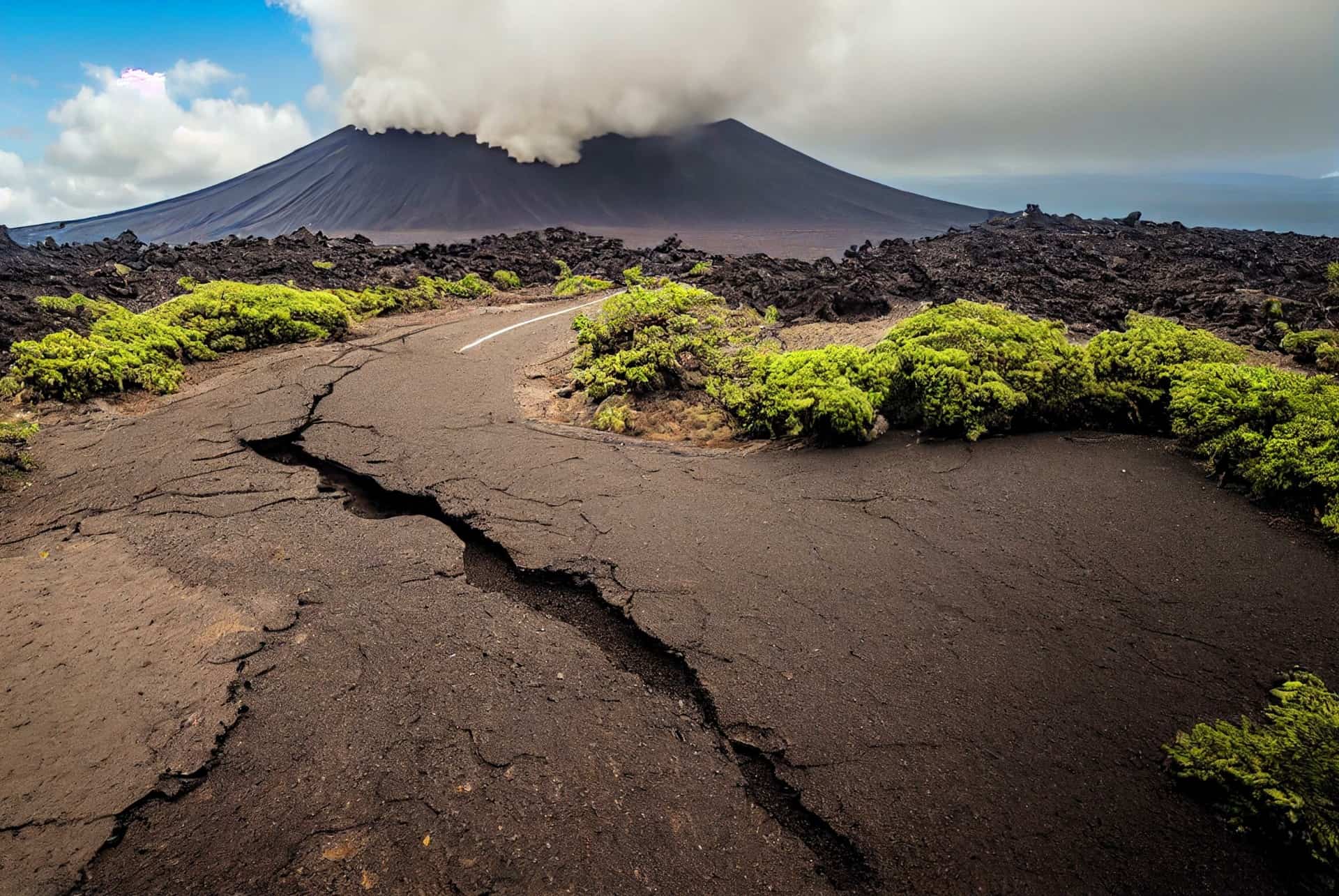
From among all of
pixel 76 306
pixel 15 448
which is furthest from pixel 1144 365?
pixel 76 306

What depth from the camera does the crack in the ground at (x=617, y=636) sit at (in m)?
2.44

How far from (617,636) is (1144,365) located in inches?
218

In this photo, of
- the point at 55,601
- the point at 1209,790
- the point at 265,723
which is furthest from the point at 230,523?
the point at 1209,790

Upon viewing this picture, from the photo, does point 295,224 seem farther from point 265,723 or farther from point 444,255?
A: point 265,723

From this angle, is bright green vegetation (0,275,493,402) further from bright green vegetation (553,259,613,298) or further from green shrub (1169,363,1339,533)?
green shrub (1169,363,1339,533)

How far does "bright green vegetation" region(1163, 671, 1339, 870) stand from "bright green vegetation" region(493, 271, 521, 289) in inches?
745

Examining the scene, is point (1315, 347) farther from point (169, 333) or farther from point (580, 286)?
point (580, 286)

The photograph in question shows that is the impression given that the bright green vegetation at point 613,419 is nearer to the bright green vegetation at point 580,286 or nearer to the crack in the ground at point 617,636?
the crack in the ground at point 617,636

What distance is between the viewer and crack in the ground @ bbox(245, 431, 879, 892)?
244 centimetres

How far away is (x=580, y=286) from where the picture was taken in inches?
760

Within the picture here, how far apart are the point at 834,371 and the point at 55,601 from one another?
6.47 meters

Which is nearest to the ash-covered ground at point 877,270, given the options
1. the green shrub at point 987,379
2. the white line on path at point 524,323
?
the white line on path at point 524,323

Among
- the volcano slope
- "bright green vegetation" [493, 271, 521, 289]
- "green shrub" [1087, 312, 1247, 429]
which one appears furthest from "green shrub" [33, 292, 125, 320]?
"green shrub" [1087, 312, 1247, 429]

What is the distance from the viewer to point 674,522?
4.81 metres
